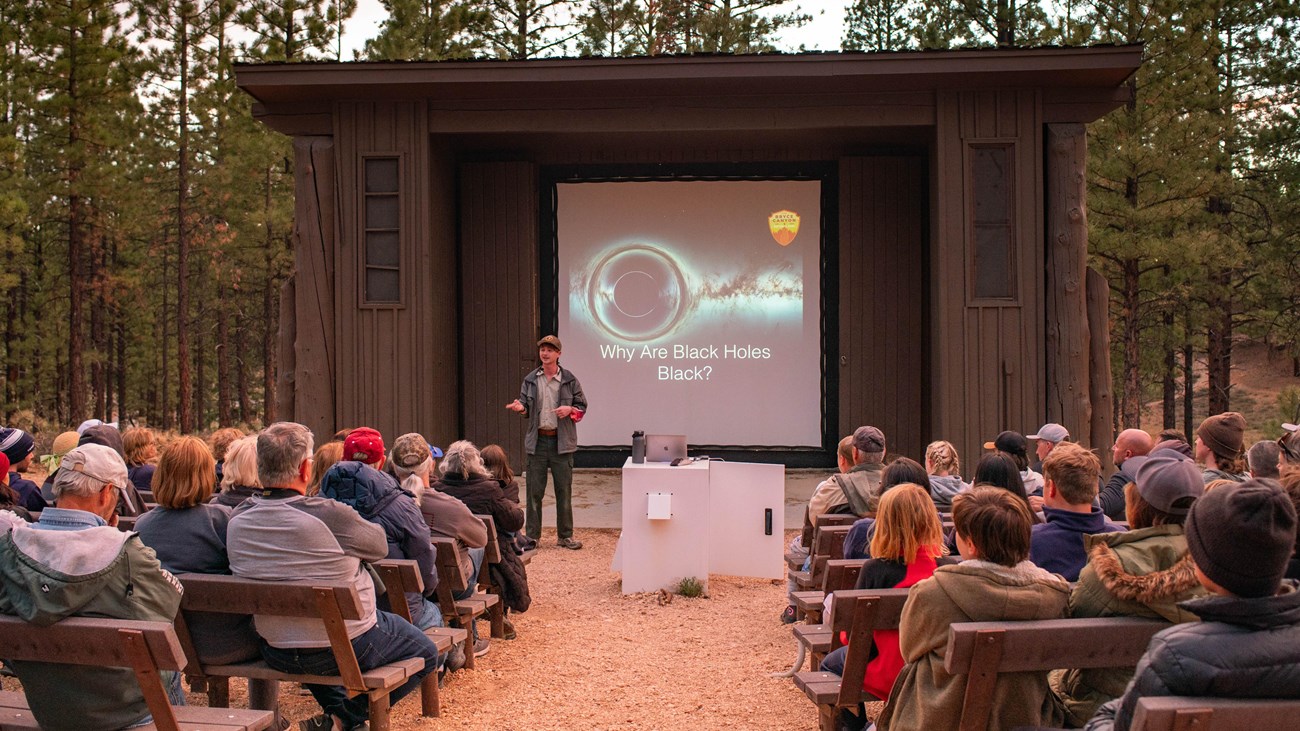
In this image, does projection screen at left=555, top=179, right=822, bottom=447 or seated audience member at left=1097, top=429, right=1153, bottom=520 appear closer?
seated audience member at left=1097, top=429, right=1153, bottom=520

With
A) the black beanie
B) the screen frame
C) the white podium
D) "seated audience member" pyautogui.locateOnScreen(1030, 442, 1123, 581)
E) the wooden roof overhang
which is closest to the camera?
the black beanie

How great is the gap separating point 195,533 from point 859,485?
3102mm

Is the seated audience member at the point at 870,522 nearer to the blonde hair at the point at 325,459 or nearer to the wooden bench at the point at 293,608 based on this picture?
the wooden bench at the point at 293,608

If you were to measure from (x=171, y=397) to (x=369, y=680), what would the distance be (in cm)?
3286

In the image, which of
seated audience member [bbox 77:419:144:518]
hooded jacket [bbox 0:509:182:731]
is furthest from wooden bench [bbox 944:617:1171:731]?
seated audience member [bbox 77:419:144:518]

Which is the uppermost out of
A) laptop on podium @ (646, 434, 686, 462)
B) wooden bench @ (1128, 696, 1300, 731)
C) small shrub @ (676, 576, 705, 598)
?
laptop on podium @ (646, 434, 686, 462)

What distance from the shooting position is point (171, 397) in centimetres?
3397

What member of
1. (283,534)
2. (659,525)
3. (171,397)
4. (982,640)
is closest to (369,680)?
(283,534)

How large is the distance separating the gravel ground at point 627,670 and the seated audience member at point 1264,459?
7.15 feet

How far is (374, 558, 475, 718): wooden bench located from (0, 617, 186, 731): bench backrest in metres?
1.33

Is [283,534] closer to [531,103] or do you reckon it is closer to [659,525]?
[659,525]

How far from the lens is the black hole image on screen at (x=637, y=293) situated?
1177cm

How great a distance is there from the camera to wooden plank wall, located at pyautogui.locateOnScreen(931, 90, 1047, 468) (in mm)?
9352

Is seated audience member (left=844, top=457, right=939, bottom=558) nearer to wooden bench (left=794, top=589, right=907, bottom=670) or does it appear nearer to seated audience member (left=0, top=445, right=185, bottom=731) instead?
wooden bench (left=794, top=589, right=907, bottom=670)
